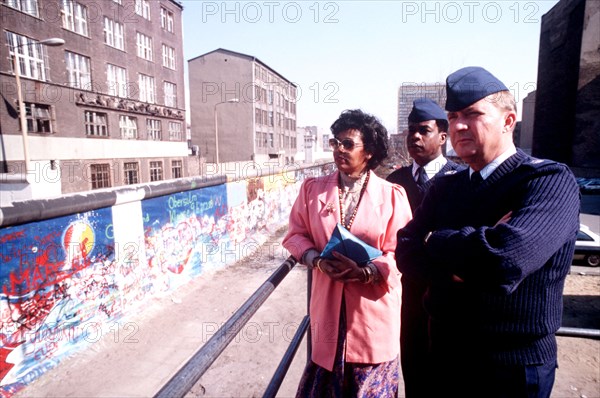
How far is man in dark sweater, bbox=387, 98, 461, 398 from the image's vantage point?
7.09 feet

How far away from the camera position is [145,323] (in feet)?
20.4

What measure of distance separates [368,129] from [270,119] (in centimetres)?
4381

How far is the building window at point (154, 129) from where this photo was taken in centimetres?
2711

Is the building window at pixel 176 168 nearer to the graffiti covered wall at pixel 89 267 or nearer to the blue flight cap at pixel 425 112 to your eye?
the graffiti covered wall at pixel 89 267

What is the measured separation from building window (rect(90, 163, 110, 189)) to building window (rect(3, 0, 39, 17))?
342 inches

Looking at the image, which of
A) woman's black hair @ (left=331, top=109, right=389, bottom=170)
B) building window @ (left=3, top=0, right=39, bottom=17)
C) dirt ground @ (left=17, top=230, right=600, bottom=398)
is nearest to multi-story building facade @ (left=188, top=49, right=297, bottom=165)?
building window @ (left=3, top=0, right=39, bottom=17)

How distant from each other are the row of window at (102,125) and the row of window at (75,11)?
480 cm

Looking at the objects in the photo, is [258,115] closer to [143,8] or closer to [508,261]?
[143,8]

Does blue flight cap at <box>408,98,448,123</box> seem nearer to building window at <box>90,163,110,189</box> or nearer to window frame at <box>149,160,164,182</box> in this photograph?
building window at <box>90,163,110,189</box>

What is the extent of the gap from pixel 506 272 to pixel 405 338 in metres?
1.38

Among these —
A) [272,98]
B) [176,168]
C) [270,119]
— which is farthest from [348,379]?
[272,98]

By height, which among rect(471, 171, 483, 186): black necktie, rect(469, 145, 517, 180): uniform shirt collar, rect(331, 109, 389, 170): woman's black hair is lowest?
rect(471, 171, 483, 186): black necktie

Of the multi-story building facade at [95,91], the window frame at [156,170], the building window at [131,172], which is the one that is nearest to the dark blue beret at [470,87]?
the multi-story building facade at [95,91]

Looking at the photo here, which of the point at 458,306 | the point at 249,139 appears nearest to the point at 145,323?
the point at 458,306
